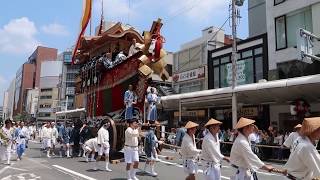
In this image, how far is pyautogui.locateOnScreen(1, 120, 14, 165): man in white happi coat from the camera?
1673cm

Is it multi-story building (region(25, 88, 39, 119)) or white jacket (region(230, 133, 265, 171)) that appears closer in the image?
white jacket (region(230, 133, 265, 171))

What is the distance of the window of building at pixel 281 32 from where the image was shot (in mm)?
26406

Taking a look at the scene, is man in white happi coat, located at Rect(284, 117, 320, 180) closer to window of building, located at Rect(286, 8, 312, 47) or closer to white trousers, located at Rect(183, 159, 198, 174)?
white trousers, located at Rect(183, 159, 198, 174)

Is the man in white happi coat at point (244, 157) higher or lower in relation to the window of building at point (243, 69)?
lower

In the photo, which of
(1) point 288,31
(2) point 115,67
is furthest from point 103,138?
(1) point 288,31

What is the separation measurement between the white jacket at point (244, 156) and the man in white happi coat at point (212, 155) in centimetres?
81

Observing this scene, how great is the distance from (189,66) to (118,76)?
22.0 m

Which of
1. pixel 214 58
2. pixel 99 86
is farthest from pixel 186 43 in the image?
pixel 99 86

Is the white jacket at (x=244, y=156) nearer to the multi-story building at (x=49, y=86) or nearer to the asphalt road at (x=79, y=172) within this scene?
the asphalt road at (x=79, y=172)

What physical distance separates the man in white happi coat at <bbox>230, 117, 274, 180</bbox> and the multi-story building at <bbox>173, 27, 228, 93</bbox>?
2974cm

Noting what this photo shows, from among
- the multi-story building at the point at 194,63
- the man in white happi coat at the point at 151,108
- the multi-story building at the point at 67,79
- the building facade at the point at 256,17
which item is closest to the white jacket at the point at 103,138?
the man in white happi coat at the point at 151,108

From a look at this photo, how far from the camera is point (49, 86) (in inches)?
4626

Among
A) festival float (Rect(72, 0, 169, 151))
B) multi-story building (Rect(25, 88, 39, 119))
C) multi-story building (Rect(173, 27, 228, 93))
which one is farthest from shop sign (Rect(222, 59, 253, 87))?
multi-story building (Rect(25, 88, 39, 119))

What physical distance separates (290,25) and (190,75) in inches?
585
